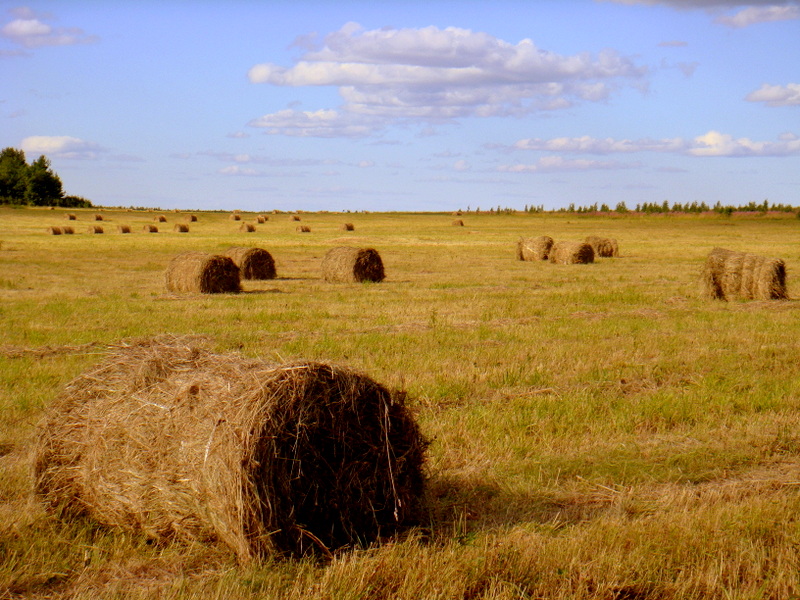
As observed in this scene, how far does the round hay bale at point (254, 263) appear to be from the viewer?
77.3 ft

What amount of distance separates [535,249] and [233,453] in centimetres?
2789

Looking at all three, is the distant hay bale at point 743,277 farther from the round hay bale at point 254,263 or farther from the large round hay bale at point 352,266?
the round hay bale at point 254,263

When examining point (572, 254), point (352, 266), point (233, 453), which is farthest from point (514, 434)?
point (572, 254)

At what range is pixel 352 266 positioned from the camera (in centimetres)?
2203

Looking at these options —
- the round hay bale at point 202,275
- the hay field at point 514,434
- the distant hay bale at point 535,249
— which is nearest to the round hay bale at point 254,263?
the round hay bale at point 202,275

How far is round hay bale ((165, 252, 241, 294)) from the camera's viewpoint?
63.5 ft

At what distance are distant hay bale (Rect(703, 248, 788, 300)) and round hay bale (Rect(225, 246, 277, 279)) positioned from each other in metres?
11.8

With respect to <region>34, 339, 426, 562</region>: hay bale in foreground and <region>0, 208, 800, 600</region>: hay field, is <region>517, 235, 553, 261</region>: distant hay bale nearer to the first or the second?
<region>0, 208, 800, 600</region>: hay field

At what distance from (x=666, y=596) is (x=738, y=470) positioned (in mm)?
2589

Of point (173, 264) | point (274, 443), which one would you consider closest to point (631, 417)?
point (274, 443)

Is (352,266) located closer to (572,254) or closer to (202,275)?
(202,275)

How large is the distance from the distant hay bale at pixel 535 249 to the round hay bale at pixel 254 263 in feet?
38.1

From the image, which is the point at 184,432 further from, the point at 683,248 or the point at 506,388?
the point at 683,248

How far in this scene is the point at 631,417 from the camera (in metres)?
8.30
